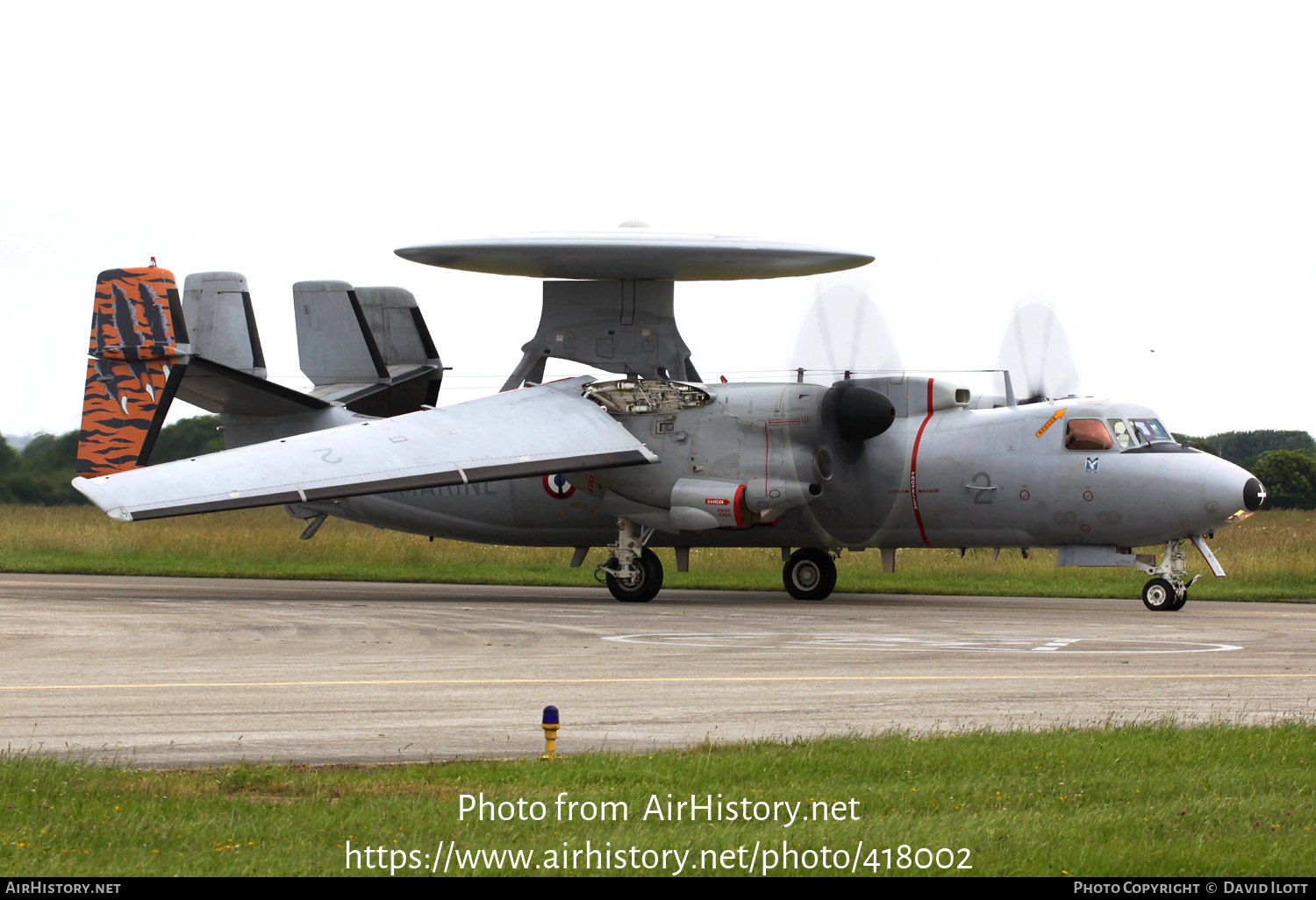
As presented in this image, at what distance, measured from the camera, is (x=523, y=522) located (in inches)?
1109

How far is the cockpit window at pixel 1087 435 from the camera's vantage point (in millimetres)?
23391

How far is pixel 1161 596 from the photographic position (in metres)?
22.8

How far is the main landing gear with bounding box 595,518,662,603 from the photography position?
84.6 ft

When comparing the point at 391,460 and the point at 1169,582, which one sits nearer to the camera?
the point at 391,460

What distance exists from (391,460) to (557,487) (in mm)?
5564

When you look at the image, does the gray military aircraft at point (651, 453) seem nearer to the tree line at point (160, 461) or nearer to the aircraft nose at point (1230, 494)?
the aircraft nose at point (1230, 494)

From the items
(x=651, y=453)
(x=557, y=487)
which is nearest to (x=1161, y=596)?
(x=651, y=453)

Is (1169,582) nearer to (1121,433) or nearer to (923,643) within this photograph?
(1121,433)

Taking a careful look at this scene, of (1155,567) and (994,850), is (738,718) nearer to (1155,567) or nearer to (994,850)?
(994,850)

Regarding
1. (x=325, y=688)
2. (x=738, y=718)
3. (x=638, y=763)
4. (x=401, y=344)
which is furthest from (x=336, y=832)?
(x=401, y=344)

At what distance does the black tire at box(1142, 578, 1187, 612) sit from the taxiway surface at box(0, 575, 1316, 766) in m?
0.32

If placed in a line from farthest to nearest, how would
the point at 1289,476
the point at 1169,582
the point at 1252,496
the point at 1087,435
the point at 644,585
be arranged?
the point at 1289,476 → the point at 644,585 → the point at 1087,435 → the point at 1169,582 → the point at 1252,496

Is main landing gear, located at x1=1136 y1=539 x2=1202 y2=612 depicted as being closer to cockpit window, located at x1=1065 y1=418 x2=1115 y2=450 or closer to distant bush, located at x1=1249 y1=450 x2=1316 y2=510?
cockpit window, located at x1=1065 y1=418 x2=1115 y2=450

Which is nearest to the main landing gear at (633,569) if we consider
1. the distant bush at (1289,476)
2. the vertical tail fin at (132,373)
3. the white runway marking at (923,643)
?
the white runway marking at (923,643)
